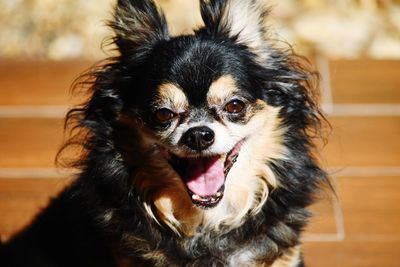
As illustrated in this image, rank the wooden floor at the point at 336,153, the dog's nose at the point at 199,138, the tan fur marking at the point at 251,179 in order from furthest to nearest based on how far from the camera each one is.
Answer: the wooden floor at the point at 336,153 < the tan fur marking at the point at 251,179 < the dog's nose at the point at 199,138

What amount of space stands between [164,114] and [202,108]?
12 cm

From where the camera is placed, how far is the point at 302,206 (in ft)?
7.18

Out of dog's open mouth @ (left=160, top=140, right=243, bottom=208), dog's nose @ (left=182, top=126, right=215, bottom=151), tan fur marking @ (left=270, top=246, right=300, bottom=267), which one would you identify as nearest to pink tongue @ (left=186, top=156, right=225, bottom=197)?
dog's open mouth @ (left=160, top=140, right=243, bottom=208)

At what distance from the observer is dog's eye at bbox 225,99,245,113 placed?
2.01 m

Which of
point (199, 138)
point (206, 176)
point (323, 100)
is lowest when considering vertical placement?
point (323, 100)

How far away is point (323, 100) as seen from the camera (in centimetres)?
333

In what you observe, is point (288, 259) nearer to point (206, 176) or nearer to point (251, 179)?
point (251, 179)

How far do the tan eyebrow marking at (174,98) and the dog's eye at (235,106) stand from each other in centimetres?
13

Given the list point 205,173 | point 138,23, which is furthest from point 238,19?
point 205,173

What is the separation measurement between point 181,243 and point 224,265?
0.16 m

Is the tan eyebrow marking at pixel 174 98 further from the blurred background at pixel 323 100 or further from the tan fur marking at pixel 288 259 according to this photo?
the blurred background at pixel 323 100

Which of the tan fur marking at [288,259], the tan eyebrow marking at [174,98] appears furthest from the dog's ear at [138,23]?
the tan fur marking at [288,259]

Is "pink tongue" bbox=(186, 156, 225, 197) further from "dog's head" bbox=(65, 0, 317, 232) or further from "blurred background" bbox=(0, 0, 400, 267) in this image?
"blurred background" bbox=(0, 0, 400, 267)

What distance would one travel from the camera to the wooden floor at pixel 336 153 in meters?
2.91
